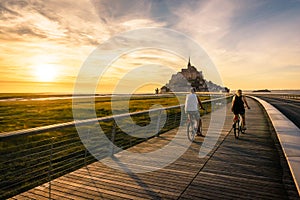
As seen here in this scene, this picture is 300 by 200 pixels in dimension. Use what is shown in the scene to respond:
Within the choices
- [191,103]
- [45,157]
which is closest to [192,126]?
[191,103]

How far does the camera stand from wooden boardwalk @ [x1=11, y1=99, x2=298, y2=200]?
4.14 metres

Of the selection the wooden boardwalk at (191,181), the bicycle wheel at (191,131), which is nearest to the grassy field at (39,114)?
the bicycle wheel at (191,131)

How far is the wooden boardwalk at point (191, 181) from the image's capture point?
414 centimetres

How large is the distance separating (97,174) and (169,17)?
14.1 m

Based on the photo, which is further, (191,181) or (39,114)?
(39,114)

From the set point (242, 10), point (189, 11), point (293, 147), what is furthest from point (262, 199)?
point (242, 10)

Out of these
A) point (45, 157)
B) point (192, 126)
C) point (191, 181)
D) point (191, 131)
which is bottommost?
point (45, 157)

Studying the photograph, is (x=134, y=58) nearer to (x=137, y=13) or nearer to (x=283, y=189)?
(x=137, y=13)

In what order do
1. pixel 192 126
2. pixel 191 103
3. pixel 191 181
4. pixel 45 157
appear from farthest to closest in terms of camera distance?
pixel 45 157 < pixel 192 126 < pixel 191 103 < pixel 191 181

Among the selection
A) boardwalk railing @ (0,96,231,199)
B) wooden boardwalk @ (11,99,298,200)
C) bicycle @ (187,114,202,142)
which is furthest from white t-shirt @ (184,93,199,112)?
wooden boardwalk @ (11,99,298,200)

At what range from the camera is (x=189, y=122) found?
9.14m

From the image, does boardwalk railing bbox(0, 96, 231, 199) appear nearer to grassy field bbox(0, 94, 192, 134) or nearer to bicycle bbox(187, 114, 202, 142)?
bicycle bbox(187, 114, 202, 142)

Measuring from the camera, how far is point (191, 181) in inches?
188

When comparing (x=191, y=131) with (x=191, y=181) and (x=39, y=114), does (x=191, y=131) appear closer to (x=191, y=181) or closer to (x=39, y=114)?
(x=191, y=181)
